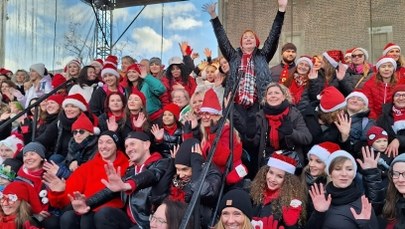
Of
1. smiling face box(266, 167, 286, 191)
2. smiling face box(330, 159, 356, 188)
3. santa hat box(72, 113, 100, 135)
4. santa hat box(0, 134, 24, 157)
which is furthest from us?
santa hat box(0, 134, 24, 157)

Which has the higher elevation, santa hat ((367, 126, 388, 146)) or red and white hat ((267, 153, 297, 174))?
santa hat ((367, 126, 388, 146))

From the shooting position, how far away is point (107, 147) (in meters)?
5.95

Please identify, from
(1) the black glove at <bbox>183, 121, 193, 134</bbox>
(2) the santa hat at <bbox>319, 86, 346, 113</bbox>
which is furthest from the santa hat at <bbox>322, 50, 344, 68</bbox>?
(1) the black glove at <bbox>183, 121, 193, 134</bbox>

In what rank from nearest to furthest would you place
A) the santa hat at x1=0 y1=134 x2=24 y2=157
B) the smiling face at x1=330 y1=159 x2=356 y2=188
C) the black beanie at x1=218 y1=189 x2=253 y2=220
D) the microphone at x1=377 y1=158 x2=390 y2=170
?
the black beanie at x1=218 y1=189 x2=253 y2=220 → the smiling face at x1=330 y1=159 x2=356 y2=188 → the microphone at x1=377 y1=158 x2=390 y2=170 → the santa hat at x1=0 y1=134 x2=24 y2=157

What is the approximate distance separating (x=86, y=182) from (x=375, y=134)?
3.17 metres

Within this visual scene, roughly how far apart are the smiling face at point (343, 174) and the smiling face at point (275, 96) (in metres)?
1.33

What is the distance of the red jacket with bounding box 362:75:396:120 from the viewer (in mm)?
6879

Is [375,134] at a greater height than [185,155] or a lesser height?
greater

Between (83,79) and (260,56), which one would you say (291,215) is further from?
(83,79)

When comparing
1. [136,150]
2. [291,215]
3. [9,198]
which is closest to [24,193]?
[9,198]

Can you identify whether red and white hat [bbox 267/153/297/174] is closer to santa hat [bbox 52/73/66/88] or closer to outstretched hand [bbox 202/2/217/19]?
outstretched hand [bbox 202/2/217/19]

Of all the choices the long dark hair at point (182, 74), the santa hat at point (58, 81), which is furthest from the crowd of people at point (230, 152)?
the santa hat at point (58, 81)

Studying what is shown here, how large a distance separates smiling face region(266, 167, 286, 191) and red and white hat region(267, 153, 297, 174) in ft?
0.13

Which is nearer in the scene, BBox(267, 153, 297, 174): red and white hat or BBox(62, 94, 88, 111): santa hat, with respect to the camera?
BBox(267, 153, 297, 174): red and white hat
